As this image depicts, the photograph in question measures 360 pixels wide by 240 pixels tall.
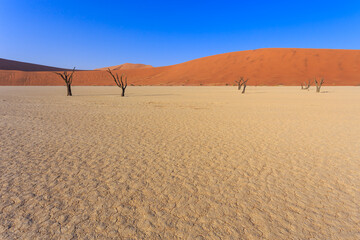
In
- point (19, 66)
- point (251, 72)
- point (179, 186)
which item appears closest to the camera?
point (179, 186)

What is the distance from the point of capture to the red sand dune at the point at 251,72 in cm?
5484

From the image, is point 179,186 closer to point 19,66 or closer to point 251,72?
point 251,72

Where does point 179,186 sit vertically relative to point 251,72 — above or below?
below

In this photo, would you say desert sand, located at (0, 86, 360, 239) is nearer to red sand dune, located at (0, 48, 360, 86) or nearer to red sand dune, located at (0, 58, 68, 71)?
red sand dune, located at (0, 48, 360, 86)

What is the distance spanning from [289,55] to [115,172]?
76.2 m

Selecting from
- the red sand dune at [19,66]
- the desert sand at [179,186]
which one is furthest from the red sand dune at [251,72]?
the desert sand at [179,186]

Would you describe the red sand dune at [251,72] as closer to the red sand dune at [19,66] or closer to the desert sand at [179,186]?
the red sand dune at [19,66]

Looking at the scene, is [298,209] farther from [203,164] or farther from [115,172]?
[115,172]

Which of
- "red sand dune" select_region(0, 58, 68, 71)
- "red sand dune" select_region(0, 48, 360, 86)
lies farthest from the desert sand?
"red sand dune" select_region(0, 58, 68, 71)

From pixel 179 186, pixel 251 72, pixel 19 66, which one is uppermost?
pixel 19 66

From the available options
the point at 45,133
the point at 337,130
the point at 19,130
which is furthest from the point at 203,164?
the point at 19,130

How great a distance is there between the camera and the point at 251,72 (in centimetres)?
6025

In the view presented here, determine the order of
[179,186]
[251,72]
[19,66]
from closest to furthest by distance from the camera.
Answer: [179,186], [251,72], [19,66]

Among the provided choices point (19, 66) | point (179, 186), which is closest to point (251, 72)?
point (179, 186)
